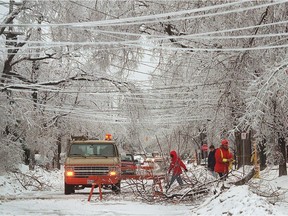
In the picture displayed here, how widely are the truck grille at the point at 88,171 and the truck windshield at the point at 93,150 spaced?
95 cm

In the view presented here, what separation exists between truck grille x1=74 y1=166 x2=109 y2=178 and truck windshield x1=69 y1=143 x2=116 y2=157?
3.12ft

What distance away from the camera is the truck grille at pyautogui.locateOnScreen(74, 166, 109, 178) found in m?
19.2

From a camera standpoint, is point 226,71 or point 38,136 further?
point 38,136

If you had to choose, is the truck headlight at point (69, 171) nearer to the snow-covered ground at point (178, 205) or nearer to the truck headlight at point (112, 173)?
the truck headlight at point (112, 173)

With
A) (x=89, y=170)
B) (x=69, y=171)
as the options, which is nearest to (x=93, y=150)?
(x=89, y=170)

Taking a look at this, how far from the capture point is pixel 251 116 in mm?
12453

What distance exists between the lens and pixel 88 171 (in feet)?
62.9

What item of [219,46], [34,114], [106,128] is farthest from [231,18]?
[106,128]

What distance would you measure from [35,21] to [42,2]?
141cm

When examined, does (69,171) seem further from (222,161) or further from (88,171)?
(222,161)

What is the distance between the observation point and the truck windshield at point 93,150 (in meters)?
20.1

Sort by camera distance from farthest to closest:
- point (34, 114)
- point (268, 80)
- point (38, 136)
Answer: point (38, 136) → point (34, 114) → point (268, 80)

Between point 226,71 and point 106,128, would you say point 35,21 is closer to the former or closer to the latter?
point 226,71

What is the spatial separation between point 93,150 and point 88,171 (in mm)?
1257
